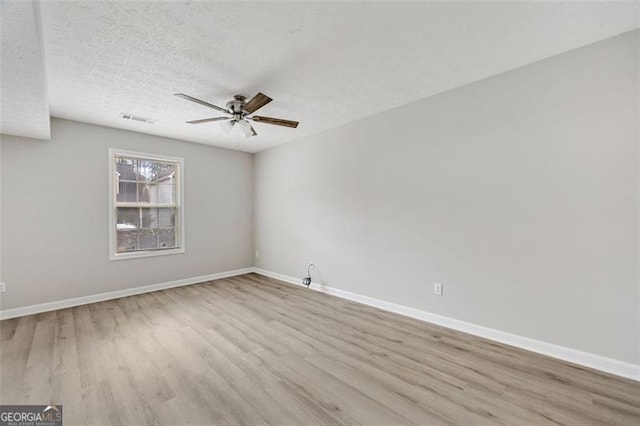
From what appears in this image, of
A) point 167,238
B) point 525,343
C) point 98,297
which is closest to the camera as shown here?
point 525,343

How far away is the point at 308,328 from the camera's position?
3.06 m

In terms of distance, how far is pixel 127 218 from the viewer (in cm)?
438

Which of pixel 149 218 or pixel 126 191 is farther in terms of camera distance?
pixel 149 218

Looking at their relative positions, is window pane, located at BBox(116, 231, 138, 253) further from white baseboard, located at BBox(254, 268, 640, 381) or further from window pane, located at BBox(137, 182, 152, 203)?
white baseboard, located at BBox(254, 268, 640, 381)

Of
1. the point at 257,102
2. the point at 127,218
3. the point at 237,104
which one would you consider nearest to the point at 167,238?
the point at 127,218

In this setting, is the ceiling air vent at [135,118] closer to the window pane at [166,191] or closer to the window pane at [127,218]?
the window pane at [166,191]

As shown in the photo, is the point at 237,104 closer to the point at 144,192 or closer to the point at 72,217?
the point at 144,192

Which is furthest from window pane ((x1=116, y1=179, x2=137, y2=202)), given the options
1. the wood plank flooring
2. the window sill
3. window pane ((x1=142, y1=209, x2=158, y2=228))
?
the wood plank flooring

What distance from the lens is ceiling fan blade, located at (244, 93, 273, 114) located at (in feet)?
8.41

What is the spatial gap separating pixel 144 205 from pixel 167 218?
0.43 metres

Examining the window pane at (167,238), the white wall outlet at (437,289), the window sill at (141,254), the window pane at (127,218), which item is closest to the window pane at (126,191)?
the window pane at (127,218)

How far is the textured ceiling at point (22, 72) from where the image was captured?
4.99 ft

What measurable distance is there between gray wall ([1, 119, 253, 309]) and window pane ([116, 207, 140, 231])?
21cm

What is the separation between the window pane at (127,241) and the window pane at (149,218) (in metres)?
0.22
